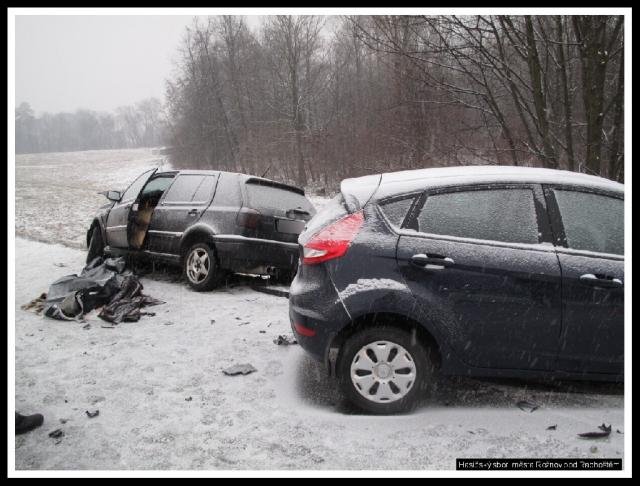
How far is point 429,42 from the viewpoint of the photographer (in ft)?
21.9

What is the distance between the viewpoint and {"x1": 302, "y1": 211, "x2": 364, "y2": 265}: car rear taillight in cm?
330

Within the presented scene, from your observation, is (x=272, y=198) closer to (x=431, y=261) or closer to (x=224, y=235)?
(x=224, y=235)

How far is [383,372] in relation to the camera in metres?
3.29

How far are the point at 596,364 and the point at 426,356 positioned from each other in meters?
1.16

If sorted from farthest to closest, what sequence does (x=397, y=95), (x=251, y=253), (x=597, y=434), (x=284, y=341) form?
(x=397, y=95), (x=251, y=253), (x=284, y=341), (x=597, y=434)

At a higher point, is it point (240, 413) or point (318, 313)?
point (318, 313)

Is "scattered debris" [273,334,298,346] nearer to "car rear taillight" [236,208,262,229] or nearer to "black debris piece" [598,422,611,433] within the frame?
"car rear taillight" [236,208,262,229]

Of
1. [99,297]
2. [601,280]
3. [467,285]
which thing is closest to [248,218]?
[99,297]

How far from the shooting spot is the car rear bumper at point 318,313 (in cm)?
329

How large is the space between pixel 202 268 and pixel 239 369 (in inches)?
108

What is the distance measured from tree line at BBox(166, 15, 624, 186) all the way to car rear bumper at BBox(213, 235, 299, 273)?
10.1ft

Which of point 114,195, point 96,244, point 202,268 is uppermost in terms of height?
point 114,195
